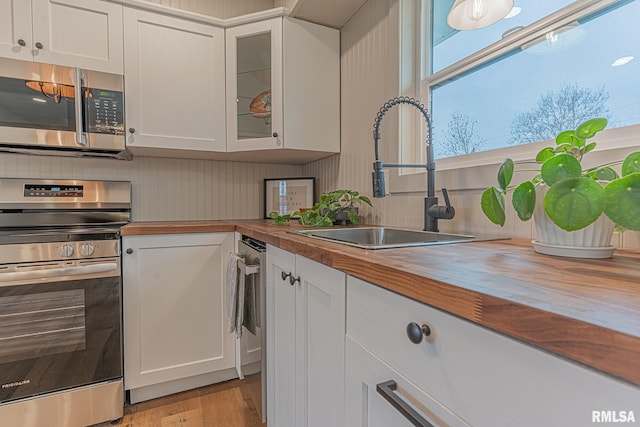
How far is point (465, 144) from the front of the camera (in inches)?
53.2

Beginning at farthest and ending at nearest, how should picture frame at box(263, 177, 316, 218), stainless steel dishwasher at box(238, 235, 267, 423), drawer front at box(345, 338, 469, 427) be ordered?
1. picture frame at box(263, 177, 316, 218)
2. stainless steel dishwasher at box(238, 235, 267, 423)
3. drawer front at box(345, 338, 469, 427)

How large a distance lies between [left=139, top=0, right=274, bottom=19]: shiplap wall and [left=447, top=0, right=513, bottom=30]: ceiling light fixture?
5.68 feet

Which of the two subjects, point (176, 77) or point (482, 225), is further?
point (176, 77)

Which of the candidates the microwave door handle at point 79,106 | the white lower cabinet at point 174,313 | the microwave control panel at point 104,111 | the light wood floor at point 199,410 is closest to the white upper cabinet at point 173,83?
Result: the microwave control panel at point 104,111

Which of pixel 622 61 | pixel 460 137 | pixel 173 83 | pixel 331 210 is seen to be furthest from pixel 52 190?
pixel 622 61

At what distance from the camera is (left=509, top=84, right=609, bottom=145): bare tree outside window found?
3.02 feet

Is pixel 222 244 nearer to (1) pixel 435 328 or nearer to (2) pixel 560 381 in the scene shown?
(1) pixel 435 328

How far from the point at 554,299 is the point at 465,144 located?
43.4 inches

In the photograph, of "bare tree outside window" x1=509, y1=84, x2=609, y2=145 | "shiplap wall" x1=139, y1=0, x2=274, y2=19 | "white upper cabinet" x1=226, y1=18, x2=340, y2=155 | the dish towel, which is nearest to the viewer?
"bare tree outside window" x1=509, y1=84, x2=609, y2=145

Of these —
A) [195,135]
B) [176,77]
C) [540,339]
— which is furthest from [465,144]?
[176,77]

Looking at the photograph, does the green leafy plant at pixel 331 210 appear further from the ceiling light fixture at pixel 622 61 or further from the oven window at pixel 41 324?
the oven window at pixel 41 324

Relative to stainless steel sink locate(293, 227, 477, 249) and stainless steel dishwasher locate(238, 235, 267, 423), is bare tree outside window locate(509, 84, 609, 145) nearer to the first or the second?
stainless steel sink locate(293, 227, 477, 249)

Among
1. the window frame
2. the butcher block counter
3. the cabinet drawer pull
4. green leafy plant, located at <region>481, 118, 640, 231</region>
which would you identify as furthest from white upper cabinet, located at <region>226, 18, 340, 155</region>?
the cabinet drawer pull

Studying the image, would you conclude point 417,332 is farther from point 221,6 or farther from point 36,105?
point 221,6
